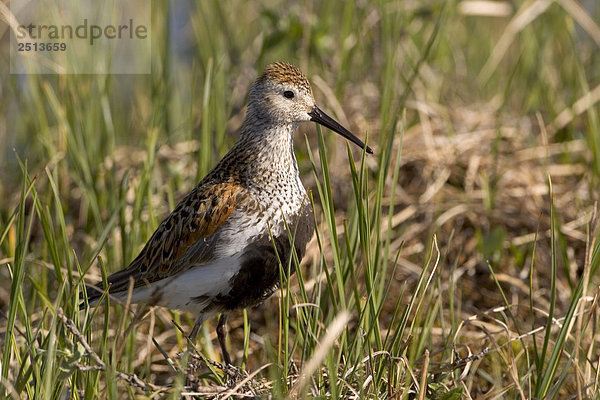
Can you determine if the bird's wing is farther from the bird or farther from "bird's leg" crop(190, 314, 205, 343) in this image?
"bird's leg" crop(190, 314, 205, 343)

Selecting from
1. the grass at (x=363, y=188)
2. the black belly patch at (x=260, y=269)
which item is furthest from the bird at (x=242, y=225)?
the grass at (x=363, y=188)

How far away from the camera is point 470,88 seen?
6.59m

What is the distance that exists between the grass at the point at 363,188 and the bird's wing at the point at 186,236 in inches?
9.1

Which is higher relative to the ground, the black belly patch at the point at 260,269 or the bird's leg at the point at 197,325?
the black belly patch at the point at 260,269

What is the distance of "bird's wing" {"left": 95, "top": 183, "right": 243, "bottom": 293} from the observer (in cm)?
356

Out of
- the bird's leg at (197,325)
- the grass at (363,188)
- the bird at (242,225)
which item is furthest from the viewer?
the bird's leg at (197,325)

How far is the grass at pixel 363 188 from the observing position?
3367 millimetres

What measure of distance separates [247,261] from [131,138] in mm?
3086

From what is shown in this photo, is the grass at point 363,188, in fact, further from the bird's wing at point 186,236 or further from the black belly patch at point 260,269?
the bird's wing at point 186,236

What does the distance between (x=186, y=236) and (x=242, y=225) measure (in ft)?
1.01

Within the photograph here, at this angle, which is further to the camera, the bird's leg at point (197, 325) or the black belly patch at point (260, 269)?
the bird's leg at point (197, 325)

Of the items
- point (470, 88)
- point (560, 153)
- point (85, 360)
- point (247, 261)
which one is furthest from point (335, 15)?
point (85, 360)

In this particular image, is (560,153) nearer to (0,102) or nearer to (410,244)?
(410,244)

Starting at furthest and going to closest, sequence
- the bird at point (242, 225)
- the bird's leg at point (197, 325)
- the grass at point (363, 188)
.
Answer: the bird's leg at point (197, 325), the bird at point (242, 225), the grass at point (363, 188)
